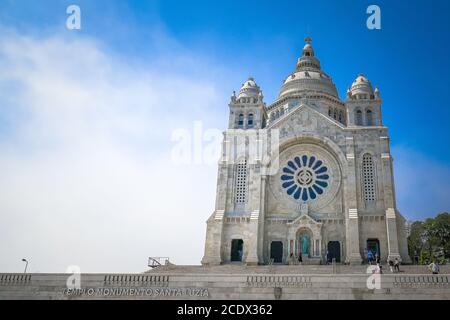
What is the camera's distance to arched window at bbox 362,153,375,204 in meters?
37.0

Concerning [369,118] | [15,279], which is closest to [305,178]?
[369,118]

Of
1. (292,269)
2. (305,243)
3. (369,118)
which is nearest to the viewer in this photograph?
(292,269)

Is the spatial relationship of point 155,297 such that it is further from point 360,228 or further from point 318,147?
point 318,147

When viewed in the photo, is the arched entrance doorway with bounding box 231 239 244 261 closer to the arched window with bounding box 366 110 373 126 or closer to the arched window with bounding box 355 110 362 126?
the arched window with bounding box 355 110 362 126

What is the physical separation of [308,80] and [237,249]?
74.3ft

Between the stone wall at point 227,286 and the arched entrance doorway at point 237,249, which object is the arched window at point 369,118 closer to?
the arched entrance doorway at point 237,249

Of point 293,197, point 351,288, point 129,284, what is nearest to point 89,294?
point 129,284

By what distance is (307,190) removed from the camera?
127 ft

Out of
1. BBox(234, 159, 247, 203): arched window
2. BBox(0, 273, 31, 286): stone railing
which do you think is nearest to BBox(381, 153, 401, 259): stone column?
BBox(234, 159, 247, 203): arched window

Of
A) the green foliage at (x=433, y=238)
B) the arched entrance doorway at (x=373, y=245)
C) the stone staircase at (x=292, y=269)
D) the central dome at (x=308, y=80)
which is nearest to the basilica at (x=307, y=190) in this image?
the arched entrance doorway at (x=373, y=245)

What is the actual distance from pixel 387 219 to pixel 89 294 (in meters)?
24.5

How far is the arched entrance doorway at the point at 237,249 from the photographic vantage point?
36.8m

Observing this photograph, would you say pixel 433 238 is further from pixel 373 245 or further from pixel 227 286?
pixel 227 286

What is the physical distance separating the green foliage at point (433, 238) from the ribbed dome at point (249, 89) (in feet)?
89.2
